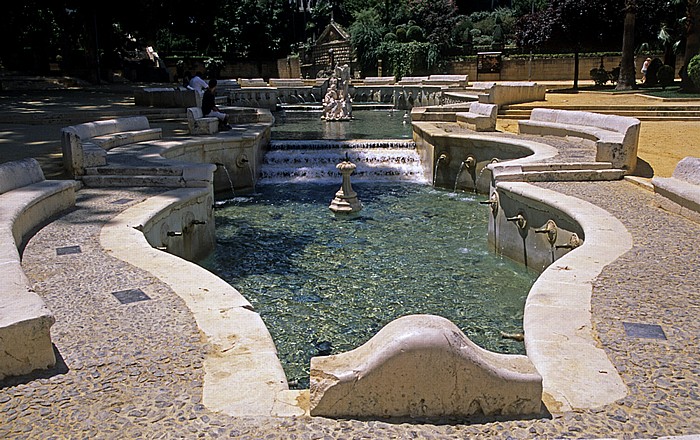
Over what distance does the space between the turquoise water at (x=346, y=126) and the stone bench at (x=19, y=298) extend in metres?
11.2

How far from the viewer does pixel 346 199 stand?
1100 centimetres

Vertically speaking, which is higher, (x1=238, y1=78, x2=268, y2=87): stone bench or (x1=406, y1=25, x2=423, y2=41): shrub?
(x1=406, y1=25, x2=423, y2=41): shrub

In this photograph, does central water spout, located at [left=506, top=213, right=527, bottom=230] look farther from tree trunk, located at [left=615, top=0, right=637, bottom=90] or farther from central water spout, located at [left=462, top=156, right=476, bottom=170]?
tree trunk, located at [left=615, top=0, right=637, bottom=90]

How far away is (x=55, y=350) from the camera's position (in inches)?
147

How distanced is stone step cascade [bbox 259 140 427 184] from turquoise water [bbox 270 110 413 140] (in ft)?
9.60

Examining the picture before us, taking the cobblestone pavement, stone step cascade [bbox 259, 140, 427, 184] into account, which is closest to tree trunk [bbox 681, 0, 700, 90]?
stone step cascade [bbox 259, 140, 427, 184]

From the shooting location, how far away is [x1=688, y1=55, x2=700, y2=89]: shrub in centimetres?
2027

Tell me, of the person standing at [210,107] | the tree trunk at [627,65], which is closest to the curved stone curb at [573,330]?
the person standing at [210,107]

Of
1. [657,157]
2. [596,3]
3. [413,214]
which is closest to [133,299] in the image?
[413,214]

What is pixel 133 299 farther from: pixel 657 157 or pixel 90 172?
pixel 657 157

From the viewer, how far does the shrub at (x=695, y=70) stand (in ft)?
66.5

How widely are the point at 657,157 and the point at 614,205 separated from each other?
475 centimetres

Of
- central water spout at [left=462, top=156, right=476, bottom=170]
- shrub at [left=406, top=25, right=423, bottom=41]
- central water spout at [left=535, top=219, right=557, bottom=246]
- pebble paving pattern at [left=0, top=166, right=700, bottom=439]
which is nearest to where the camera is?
pebble paving pattern at [left=0, top=166, right=700, bottom=439]

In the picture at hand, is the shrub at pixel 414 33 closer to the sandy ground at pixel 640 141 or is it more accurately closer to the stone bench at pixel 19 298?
the sandy ground at pixel 640 141
